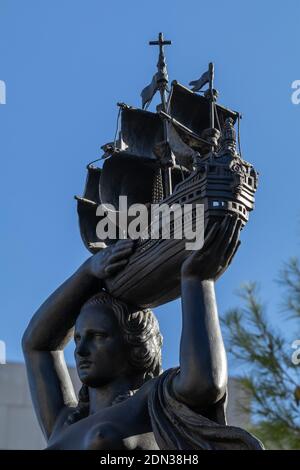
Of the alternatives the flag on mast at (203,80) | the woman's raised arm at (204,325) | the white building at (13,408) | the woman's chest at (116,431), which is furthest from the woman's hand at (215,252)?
the white building at (13,408)

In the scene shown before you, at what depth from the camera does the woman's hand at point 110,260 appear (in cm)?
448

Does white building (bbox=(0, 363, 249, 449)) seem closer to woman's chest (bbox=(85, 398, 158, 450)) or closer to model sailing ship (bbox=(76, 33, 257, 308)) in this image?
model sailing ship (bbox=(76, 33, 257, 308))

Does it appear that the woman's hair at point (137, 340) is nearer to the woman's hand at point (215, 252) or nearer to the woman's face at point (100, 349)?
the woman's face at point (100, 349)

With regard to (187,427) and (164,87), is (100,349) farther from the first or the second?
(164,87)

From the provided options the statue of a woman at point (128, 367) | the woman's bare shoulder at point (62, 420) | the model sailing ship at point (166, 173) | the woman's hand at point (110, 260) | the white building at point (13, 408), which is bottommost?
the white building at point (13, 408)

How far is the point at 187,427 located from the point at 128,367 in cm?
51

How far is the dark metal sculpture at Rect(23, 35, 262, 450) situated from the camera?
407 centimetres

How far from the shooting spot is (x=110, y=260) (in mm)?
4504

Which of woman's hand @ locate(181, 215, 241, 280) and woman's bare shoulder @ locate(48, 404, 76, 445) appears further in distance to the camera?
woman's bare shoulder @ locate(48, 404, 76, 445)

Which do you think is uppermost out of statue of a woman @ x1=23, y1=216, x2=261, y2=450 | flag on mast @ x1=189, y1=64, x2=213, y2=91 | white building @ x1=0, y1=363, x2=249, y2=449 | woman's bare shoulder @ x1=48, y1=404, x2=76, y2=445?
flag on mast @ x1=189, y1=64, x2=213, y2=91

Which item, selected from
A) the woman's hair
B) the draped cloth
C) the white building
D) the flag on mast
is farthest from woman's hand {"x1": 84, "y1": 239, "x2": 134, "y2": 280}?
the white building

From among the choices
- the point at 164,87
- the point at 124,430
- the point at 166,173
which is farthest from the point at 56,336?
the point at 164,87

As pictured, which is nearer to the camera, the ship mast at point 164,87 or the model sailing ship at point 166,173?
the model sailing ship at point 166,173
